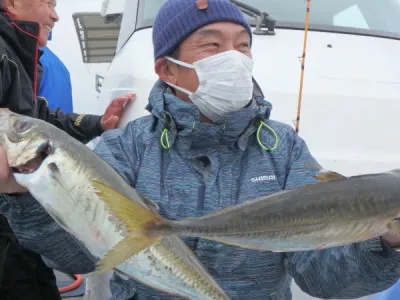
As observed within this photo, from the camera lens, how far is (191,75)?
242 centimetres

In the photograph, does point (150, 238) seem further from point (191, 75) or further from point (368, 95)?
point (368, 95)

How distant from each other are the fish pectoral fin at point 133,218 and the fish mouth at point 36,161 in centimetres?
39

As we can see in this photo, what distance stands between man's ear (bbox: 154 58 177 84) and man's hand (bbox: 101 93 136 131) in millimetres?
829

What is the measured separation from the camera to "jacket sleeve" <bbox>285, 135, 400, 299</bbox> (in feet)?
6.00

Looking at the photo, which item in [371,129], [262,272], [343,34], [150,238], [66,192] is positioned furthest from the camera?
[343,34]

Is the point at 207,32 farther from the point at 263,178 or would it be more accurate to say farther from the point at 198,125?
the point at 263,178

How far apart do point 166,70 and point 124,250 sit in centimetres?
116

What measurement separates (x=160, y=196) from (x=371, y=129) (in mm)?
1487

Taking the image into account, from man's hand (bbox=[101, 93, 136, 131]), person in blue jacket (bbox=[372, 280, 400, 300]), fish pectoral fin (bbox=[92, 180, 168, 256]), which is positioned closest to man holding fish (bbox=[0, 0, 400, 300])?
fish pectoral fin (bbox=[92, 180, 168, 256])

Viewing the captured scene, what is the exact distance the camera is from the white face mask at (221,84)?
2.35m

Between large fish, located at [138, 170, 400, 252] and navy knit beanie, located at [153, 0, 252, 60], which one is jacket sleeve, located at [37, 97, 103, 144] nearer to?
navy knit beanie, located at [153, 0, 252, 60]

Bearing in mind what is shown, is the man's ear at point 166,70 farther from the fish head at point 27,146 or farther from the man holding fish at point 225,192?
the fish head at point 27,146

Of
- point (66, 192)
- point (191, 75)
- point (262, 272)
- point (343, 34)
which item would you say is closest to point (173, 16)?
point (191, 75)

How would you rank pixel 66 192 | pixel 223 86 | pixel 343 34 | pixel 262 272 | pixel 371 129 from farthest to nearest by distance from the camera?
pixel 343 34 < pixel 371 129 < pixel 223 86 < pixel 262 272 < pixel 66 192
